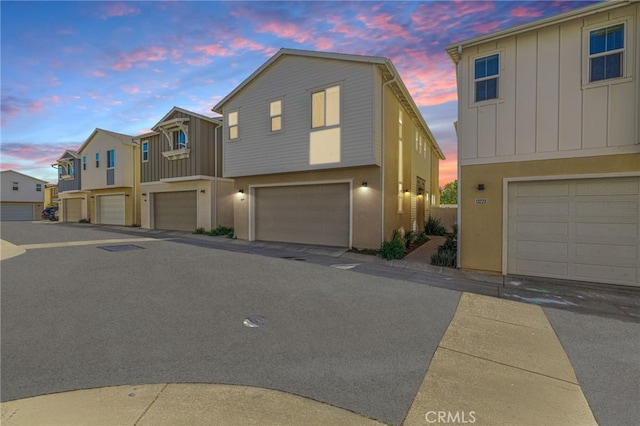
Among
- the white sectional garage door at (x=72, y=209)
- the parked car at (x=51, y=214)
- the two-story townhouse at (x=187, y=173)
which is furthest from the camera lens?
the parked car at (x=51, y=214)

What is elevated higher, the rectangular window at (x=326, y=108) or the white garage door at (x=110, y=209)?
the rectangular window at (x=326, y=108)

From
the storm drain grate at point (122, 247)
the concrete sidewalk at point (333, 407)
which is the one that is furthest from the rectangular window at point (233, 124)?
the concrete sidewalk at point (333, 407)

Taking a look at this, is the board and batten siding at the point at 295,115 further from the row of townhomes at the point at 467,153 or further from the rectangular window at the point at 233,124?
the rectangular window at the point at 233,124

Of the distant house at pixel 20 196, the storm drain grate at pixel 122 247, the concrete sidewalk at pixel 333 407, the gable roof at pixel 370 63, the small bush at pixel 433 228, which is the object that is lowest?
the concrete sidewalk at pixel 333 407

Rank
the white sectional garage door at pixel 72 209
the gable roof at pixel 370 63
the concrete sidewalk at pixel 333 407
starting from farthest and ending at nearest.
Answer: the white sectional garage door at pixel 72 209 < the gable roof at pixel 370 63 < the concrete sidewalk at pixel 333 407

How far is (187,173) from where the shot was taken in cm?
1728

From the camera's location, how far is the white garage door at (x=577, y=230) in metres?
6.90

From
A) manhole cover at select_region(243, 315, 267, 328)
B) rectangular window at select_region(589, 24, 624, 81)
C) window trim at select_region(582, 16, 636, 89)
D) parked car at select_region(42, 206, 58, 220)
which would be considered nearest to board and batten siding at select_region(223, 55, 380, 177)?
window trim at select_region(582, 16, 636, 89)

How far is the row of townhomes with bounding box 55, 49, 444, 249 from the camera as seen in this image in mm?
10953

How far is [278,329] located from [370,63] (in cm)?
948

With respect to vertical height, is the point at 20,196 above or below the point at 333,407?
above

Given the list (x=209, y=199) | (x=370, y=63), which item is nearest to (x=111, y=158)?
(x=209, y=199)

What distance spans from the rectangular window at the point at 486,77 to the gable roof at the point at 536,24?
49 cm

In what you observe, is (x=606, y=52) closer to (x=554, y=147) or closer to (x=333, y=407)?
(x=554, y=147)
